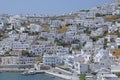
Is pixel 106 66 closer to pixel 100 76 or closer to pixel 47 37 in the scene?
pixel 100 76

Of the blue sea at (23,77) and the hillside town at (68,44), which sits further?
the hillside town at (68,44)

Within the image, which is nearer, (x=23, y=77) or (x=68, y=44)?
(x=23, y=77)

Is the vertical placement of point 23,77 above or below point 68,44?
below

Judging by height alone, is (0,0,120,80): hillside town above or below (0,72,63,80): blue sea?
above

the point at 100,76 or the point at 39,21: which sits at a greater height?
the point at 39,21

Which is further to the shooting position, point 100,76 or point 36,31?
point 36,31

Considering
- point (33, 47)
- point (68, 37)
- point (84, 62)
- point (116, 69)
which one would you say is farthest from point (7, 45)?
point (116, 69)

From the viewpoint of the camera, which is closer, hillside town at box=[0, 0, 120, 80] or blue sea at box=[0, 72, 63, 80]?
blue sea at box=[0, 72, 63, 80]

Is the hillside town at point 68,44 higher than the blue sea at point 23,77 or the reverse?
higher
